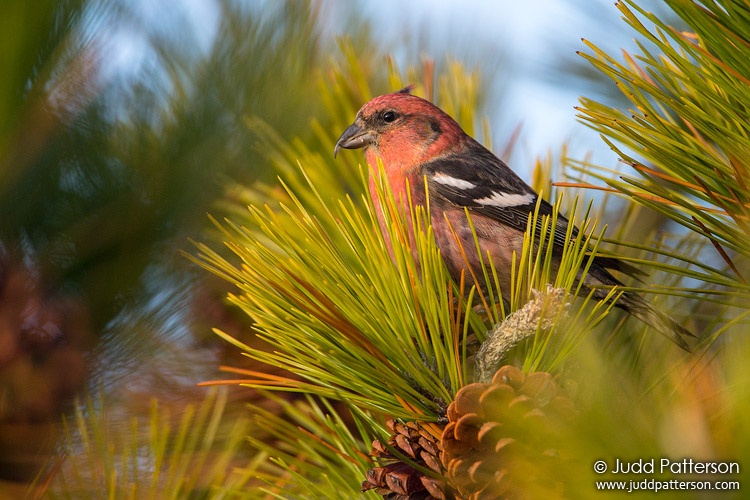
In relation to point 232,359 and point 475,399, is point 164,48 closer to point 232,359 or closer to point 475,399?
point 232,359

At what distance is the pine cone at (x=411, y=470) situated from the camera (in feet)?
4.96

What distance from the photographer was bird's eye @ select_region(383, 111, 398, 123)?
3.23m

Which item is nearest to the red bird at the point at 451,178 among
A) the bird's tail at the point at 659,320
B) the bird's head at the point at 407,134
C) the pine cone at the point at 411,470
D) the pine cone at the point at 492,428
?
the bird's head at the point at 407,134

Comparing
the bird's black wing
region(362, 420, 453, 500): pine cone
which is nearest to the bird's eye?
the bird's black wing

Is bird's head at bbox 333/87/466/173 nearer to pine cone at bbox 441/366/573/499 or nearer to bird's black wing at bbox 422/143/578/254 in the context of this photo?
bird's black wing at bbox 422/143/578/254

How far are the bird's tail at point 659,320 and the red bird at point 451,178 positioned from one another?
0.28m

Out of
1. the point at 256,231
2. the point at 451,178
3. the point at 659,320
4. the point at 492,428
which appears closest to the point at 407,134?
the point at 451,178

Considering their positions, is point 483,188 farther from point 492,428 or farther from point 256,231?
point 492,428

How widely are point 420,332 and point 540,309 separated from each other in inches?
11.1

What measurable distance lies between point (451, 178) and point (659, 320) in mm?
1541

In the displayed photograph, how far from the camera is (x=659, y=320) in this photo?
1.97 meters

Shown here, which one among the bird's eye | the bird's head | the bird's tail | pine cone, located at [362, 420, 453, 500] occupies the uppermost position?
the bird's eye

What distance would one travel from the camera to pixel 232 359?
2299 millimetres

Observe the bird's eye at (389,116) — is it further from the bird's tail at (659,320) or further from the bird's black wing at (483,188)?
the bird's tail at (659,320)
